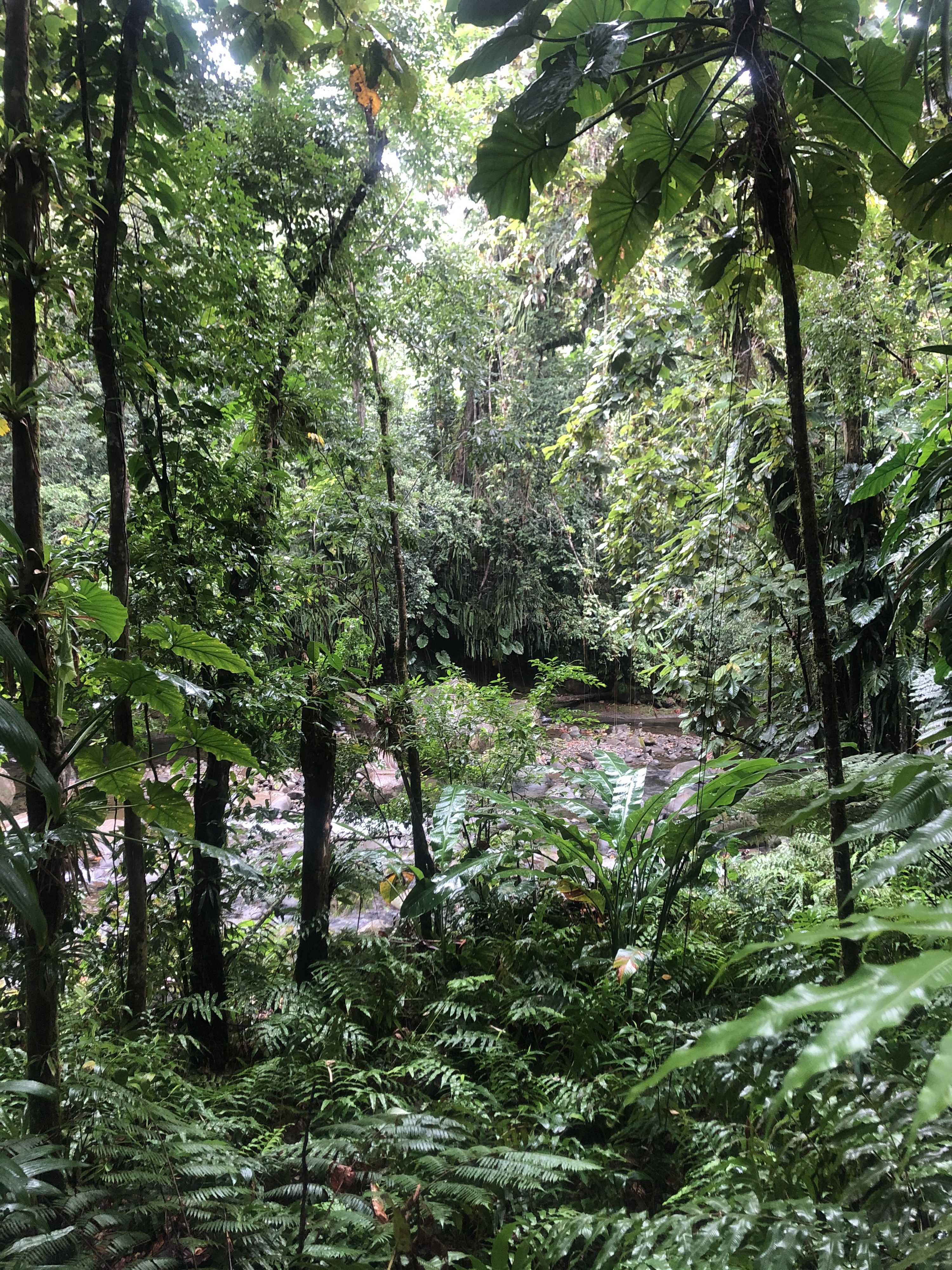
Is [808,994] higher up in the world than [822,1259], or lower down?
higher up

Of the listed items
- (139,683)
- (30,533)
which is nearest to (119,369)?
(30,533)

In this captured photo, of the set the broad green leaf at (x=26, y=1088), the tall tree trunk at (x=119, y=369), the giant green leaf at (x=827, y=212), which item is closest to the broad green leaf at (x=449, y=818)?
the tall tree trunk at (x=119, y=369)

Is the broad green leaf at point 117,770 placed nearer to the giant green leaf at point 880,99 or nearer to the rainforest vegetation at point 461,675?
the rainforest vegetation at point 461,675

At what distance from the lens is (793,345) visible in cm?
107

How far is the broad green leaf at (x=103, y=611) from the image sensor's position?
1155 millimetres

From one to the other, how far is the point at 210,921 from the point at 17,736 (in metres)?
1.67

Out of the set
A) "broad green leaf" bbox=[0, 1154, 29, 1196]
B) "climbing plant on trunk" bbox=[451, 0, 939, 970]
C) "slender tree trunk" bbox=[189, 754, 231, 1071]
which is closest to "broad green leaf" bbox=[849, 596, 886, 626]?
"climbing plant on trunk" bbox=[451, 0, 939, 970]

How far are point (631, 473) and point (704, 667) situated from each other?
42.9 inches

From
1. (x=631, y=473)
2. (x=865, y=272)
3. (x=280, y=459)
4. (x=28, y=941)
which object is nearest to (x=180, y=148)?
(x=280, y=459)

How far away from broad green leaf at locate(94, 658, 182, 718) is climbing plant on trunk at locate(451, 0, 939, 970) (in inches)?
43.5

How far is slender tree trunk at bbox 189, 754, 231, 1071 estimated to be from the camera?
2.12m

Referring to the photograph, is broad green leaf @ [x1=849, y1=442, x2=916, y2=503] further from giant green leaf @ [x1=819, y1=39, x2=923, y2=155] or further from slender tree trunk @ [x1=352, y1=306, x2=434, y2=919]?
slender tree trunk @ [x1=352, y1=306, x2=434, y2=919]

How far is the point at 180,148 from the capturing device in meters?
2.00

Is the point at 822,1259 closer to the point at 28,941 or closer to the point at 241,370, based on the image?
the point at 28,941
